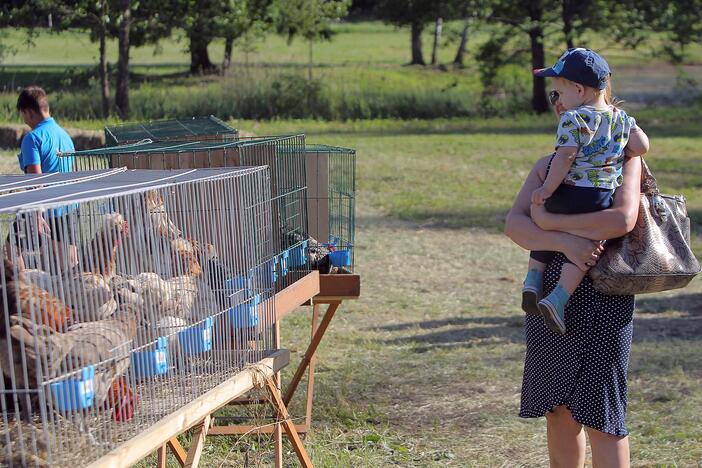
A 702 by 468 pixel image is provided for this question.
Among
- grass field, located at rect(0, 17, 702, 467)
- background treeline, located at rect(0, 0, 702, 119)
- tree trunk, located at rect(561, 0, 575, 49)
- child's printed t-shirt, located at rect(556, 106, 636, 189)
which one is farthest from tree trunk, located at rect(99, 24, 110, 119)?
child's printed t-shirt, located at rect(556, 106, 636, 189)

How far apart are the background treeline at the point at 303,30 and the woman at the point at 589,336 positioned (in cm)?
1995

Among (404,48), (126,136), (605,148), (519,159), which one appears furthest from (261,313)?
(404,48)

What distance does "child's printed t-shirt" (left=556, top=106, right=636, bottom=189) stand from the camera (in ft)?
10.7

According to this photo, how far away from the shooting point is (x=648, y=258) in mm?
3299

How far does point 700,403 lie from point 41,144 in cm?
488

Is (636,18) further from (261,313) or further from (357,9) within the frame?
(357,9)

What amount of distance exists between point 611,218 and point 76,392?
6.07 ft

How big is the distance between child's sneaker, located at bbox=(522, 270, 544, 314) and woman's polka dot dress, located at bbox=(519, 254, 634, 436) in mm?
30

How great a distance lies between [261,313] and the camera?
12.0 ft

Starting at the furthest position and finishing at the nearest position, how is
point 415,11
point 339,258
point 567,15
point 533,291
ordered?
point 415,11, point 567,15, point 339,258, point 533,291

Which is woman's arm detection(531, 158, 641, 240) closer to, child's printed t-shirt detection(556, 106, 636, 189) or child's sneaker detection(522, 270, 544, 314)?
child's printed t-shirt detection(556, 106, 636, 189)

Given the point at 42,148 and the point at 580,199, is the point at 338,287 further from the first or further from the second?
the point at 42,148

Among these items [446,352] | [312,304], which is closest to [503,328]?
[446,352]

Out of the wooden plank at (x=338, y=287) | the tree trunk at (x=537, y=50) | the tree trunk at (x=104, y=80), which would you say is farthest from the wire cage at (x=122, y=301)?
the tree trunk at (x=537, y=50)
